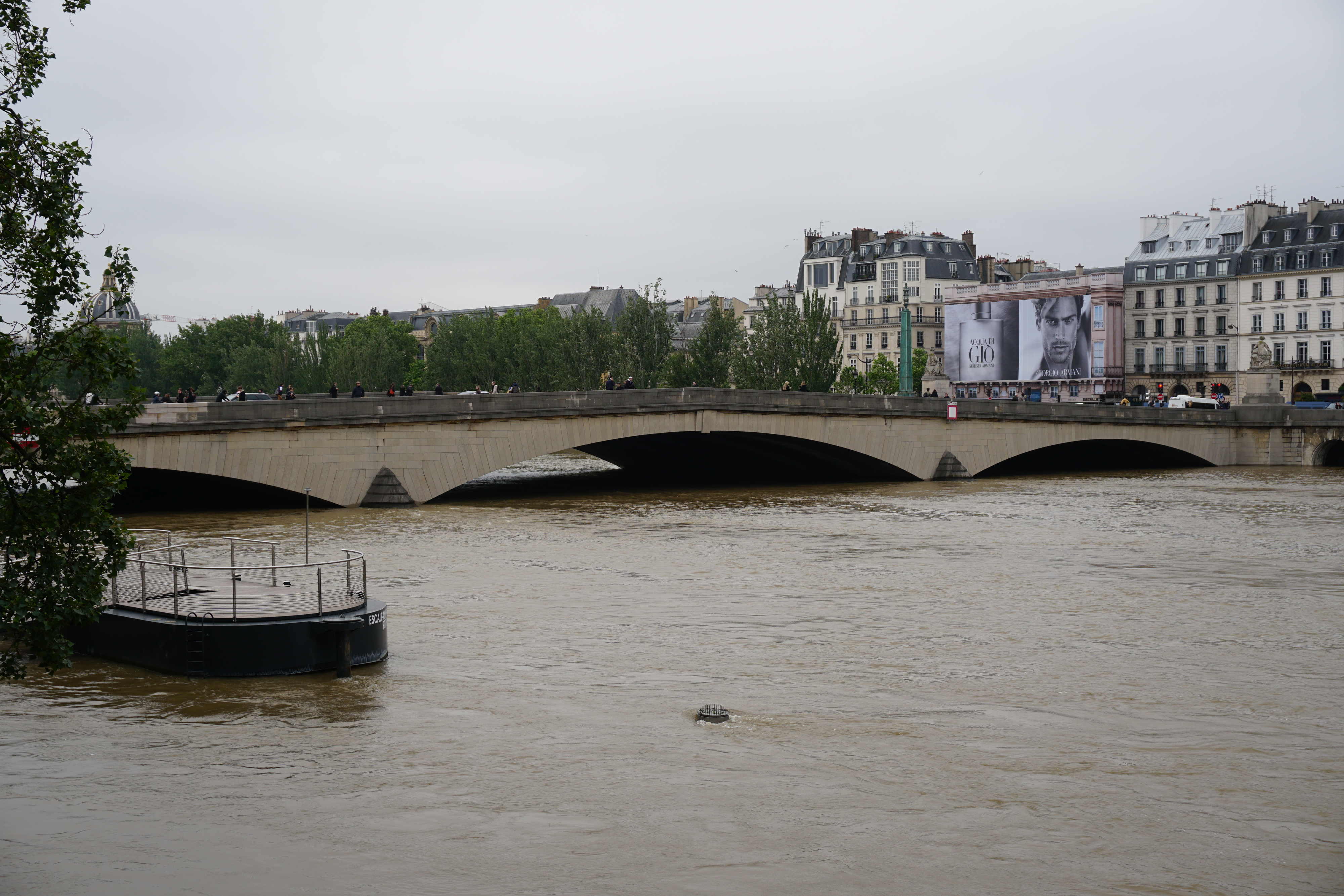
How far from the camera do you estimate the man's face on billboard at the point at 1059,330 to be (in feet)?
319

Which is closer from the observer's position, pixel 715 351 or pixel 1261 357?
pixel 1261 357

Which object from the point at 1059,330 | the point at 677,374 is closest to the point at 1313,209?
the point at 1059,330

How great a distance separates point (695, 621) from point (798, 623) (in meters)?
1.44

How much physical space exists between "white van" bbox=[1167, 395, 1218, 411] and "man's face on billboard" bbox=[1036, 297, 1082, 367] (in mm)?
29280

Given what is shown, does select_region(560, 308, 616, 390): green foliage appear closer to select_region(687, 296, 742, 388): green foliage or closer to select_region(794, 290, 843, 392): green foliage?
select_region(687, 296, 742, 388): green foliage

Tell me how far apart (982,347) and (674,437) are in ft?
207

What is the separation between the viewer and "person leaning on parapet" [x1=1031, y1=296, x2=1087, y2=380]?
97.1 m

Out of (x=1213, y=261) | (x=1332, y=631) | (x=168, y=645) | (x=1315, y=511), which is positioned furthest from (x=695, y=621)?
(x=1213, y=261)

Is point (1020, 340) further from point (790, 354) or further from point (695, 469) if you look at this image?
point (695, 469)

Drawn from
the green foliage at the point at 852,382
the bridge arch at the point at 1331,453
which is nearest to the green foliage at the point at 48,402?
the bridge arch at the point at 1331,453

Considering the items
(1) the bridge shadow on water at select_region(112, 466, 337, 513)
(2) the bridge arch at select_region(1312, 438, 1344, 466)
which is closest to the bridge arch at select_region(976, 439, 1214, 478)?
(2) the bridge arch at select_region(1312, 438, 1344, 466)

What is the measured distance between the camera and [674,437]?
148 ft

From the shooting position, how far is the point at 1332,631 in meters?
19.3

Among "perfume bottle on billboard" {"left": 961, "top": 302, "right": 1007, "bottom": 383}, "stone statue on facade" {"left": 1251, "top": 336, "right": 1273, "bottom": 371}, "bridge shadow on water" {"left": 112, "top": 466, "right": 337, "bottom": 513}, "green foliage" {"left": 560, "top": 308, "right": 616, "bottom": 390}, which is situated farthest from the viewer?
"perfume bottle on billboard" {"left": 961, "top": 302, "right": 1007, "bottom": 383}
